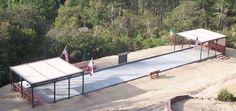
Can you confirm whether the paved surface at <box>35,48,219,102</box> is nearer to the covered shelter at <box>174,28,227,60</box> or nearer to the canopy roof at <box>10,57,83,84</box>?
the covered shelter at <box>174,28,227,60</box>

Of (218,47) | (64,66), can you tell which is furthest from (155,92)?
(218,47)

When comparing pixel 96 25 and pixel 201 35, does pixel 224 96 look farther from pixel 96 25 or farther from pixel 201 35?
pixel 96 25

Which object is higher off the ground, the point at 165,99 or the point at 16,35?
the point at 16,35

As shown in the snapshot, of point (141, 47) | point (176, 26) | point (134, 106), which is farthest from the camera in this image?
point (176, 26)

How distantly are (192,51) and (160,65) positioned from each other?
4975 millimetres

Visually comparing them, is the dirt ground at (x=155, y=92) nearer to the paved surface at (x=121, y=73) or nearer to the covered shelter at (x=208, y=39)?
the paved surface at (x=121, y=73)

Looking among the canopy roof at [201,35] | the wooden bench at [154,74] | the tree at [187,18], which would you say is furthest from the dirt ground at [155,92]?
the tree at [187,18]

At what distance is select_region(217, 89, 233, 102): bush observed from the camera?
98.0 feet

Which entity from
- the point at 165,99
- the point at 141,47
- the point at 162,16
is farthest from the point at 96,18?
the point at 165,99

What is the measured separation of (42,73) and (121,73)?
708 centimetres

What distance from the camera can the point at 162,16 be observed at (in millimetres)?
60469

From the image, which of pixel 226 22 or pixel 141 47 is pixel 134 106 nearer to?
pixel 141 47

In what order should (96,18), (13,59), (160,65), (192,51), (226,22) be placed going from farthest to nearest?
(96,18)
(226,22)
(192,51)
(160,65)
(13,59)

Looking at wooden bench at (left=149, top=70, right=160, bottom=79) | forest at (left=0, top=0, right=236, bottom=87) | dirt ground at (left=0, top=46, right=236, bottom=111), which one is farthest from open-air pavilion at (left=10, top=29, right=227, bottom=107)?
forest at (left=0, top=0, right=236, bottom=87)
